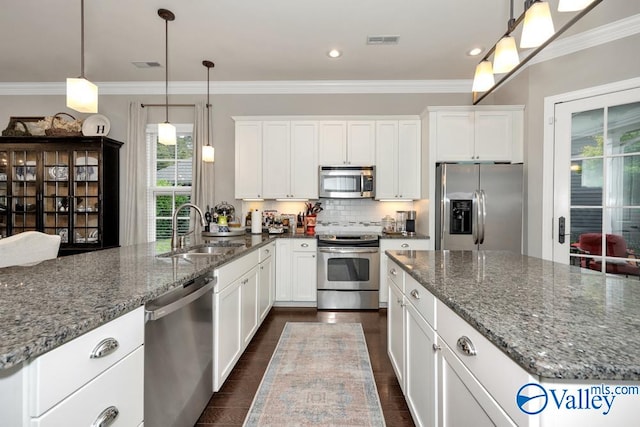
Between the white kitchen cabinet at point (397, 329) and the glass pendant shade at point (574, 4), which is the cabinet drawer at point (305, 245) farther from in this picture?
the glass pendant shade at point (574, 4)

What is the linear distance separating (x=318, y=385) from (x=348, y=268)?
182cm

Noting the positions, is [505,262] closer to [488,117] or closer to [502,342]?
[502,342]

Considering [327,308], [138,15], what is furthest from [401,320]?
[138,15]

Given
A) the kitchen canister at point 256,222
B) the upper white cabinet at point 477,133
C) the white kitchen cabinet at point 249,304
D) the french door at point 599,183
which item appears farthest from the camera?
the kitchen canister at point 256,222

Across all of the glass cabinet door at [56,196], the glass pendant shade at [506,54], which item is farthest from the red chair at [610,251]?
the glass cabinet door at [56,196]

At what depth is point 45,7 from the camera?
2818mm

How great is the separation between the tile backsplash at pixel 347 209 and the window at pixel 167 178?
3.15 ft

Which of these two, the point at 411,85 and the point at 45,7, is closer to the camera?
the point at 45,7

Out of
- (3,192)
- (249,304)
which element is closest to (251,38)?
(249,304)

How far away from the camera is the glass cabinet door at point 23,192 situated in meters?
4.11

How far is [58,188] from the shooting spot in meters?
4.18

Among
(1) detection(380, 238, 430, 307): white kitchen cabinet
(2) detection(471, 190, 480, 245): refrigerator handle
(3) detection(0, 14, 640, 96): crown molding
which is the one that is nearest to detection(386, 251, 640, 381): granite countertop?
(2) detection(471, 190, 480, 245): refrigerator handle

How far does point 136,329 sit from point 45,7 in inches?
130

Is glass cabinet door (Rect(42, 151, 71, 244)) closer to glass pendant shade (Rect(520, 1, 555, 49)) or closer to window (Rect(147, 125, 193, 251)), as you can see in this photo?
window (Rect(147, 125, 193, 251))
